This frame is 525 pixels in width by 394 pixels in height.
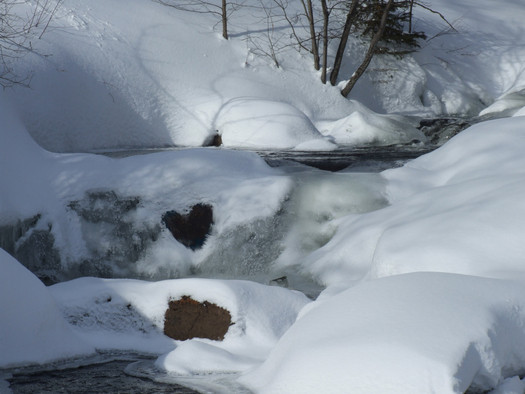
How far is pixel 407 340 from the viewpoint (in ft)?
7.32

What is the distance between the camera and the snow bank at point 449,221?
137 inches

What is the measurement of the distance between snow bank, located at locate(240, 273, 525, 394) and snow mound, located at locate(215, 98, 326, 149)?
705 centimetres

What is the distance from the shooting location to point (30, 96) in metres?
9.21

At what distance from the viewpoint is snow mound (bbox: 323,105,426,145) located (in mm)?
9844

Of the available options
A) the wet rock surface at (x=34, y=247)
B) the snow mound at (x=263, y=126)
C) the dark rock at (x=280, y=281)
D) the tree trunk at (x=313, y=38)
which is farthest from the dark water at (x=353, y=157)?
the tree trunk at (x=313, y=38)

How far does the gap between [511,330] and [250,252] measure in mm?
3483

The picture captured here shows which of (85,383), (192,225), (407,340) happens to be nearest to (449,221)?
(407,340)

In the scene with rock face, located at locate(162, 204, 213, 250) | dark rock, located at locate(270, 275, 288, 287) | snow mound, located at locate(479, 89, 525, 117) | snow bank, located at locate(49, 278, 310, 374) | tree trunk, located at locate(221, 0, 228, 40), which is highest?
tree trunk, located at locate(221, 0, 228, 40)

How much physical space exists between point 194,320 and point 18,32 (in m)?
6.49

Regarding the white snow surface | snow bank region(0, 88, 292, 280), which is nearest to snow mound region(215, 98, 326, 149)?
the white snow surface

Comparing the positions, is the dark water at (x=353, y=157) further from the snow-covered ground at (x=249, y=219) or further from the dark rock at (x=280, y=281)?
the dark rock at (x=280, y=281)

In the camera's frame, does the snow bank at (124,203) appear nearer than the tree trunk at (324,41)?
Yes

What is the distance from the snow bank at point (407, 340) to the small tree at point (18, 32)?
7083 mm

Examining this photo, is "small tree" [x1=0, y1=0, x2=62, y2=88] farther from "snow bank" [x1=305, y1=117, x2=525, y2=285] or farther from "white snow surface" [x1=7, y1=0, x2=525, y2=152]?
"snow bank" [x1=305, y1=117, x2=525, y2=285]
